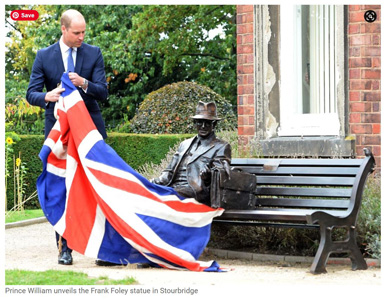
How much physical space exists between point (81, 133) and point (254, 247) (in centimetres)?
251

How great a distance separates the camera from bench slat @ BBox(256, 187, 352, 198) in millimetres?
7086

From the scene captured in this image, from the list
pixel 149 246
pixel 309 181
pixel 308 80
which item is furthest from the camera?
pixel 308 80

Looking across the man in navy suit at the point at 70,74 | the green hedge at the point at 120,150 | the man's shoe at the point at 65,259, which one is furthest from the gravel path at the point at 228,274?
the green hedge at the point at 120,150

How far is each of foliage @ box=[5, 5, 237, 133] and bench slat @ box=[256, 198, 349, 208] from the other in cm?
1095

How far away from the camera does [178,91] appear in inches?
586

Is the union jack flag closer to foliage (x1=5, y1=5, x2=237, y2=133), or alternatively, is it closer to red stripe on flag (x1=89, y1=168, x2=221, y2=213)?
red stripe on flag (x1=89, y1=168, x2=221, y2=213)

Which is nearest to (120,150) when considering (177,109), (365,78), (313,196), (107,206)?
(177,109)

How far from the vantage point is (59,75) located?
7.16 metres

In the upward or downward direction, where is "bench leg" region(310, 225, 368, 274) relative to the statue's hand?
downward

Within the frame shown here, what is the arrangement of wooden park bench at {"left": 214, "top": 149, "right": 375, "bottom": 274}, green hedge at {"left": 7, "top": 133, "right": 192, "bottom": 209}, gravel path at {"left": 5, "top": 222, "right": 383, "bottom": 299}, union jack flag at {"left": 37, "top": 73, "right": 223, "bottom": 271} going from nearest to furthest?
gravel path at {"left": 5, "top": 222, "right": 383, "bottom": 299}
wooden park bench at {"left": 214, "top": 149, "right": 375, "bottom": 274}
union jack flag at {"left": 37, "top": 73, "right": 223, "bottom": 271}
green hedge at {"left": 7, "top": 133, "right": 192, "bottom": 209}

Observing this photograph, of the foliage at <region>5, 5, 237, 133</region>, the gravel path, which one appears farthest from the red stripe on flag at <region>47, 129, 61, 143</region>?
the foliage at <region>5, 5, 237, 133</region>

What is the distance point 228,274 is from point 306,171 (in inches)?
67.1

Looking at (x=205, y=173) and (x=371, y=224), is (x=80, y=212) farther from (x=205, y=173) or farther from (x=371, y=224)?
(x=371, y=224)

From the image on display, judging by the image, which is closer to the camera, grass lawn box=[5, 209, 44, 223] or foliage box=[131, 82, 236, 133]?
grass lawn box=[5, 209, 44, 223]
